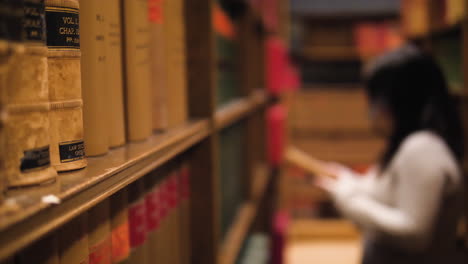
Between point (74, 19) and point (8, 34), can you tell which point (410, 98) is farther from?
point (8, 34)

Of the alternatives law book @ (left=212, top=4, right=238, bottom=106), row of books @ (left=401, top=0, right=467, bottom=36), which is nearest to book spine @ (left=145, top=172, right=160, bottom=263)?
law book @ (left=212, top=4, right=238, bottom=106)

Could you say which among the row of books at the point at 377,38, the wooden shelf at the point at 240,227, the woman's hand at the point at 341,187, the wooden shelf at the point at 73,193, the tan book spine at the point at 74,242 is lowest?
the wooden shelf at the point at 240,227

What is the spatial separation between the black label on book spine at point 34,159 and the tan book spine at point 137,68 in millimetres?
315

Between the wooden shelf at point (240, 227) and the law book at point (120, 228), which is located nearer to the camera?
the law book at point (120, 228)

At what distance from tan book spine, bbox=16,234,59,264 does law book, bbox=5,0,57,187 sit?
8 centimetres

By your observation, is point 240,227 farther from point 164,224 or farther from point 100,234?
point 100,234

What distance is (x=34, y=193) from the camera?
0.41 m

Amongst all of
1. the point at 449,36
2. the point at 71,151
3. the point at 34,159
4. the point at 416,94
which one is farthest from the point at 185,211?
the point at 449,36

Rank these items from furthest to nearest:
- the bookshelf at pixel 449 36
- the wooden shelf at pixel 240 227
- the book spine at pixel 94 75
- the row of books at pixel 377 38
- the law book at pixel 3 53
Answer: the row of books at pixel 377 38, the bookshelf at pixel 449 36, the wooden shelf at pixel 240 227, the book spine at pixel 94 75, the law book at pixel 3 53

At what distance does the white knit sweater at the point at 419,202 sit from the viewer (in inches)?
57.4

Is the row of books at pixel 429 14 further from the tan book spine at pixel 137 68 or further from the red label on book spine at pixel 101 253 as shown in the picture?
the red label on book spine at pixel 101 253

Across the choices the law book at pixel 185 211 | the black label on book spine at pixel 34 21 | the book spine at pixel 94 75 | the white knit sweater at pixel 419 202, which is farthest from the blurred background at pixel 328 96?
the black label on book spine at pixel 34 21

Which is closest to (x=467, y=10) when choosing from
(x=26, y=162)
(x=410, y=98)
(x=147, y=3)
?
(x=410, y=98)

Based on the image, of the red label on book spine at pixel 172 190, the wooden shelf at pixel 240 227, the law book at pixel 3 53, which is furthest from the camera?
the wooden shelf at pixel 240 227
